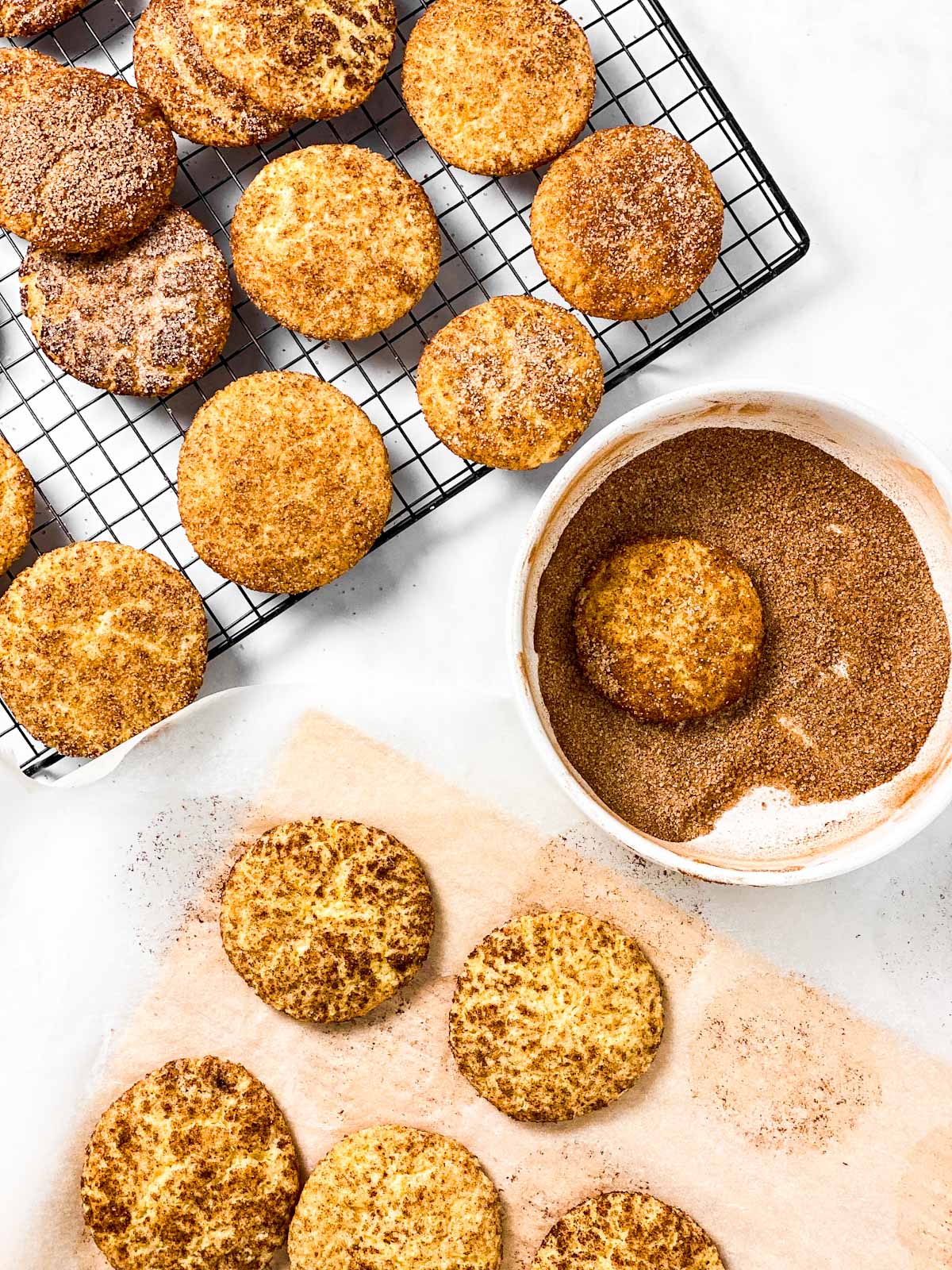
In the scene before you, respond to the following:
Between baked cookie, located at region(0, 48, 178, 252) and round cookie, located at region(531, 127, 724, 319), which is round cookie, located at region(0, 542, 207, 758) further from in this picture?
round cookie, located at region(531, 127, 724, 319)

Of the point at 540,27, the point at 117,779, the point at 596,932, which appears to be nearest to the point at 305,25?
Result: the point at 540,27

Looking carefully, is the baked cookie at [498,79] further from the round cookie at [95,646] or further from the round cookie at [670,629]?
the round cookie at [95,646]

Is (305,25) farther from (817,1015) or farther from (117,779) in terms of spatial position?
(817,1015)

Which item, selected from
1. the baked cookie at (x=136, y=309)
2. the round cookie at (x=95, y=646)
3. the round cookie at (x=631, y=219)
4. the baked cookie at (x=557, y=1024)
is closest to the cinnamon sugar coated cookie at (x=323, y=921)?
the baked cookie at (x=557, y=1024)

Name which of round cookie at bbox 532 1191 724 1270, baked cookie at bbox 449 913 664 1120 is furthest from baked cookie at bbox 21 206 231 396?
round cookie at bbox 532 1191 724 1270

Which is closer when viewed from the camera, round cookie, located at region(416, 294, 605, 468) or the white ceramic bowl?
the white ceramic bowl

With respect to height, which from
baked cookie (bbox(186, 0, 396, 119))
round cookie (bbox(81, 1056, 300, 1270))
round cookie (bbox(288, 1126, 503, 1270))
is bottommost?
round cookie (bbox(288, 1126, 503, 1270))

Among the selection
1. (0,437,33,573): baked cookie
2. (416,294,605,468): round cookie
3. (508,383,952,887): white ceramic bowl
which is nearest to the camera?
(508,383,952,887): white ceramic bowl
